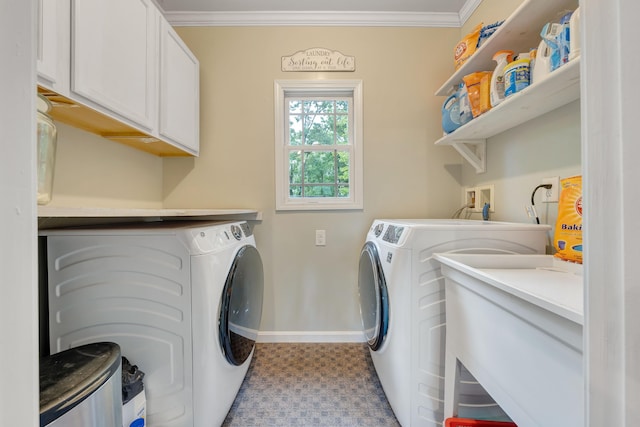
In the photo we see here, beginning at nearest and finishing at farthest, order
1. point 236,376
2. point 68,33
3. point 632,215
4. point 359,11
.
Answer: point 632,215 < point 68,33 < point 236,376 < point 359,11

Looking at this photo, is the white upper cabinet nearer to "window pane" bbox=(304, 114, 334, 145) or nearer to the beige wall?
the beige wall

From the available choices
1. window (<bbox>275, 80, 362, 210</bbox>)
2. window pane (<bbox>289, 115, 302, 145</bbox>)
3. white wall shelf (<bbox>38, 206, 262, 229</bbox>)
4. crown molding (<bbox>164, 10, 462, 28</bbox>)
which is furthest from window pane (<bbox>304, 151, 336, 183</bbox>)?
crown molding (<bbox>164, 10, 462, 28</bbox>)

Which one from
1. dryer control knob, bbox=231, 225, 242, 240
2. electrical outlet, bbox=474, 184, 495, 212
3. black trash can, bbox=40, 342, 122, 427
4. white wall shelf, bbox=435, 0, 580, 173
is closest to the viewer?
black trash can, bbox=40, 342, 122, 427

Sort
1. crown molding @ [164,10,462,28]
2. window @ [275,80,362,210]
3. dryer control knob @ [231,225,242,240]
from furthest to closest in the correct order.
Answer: window @ [275,80,362,210], crown molding @ [164,10,462,28], dryer control knob @ [231,225,242,240]

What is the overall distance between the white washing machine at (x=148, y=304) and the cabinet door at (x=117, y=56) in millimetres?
604

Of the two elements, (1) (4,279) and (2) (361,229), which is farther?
(2) (361,229)

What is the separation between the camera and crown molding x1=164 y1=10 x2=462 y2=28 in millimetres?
1911

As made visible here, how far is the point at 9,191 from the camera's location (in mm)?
302

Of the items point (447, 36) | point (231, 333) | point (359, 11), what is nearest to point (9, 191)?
point (231, 333)

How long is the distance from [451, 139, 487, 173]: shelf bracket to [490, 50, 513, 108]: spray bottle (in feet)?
1.84

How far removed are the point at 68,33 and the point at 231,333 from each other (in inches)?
54.0

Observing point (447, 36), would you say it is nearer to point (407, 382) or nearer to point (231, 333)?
point (407, 382)

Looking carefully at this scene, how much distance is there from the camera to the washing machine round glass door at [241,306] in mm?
1126

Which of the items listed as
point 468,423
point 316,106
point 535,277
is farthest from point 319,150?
point 468,423
